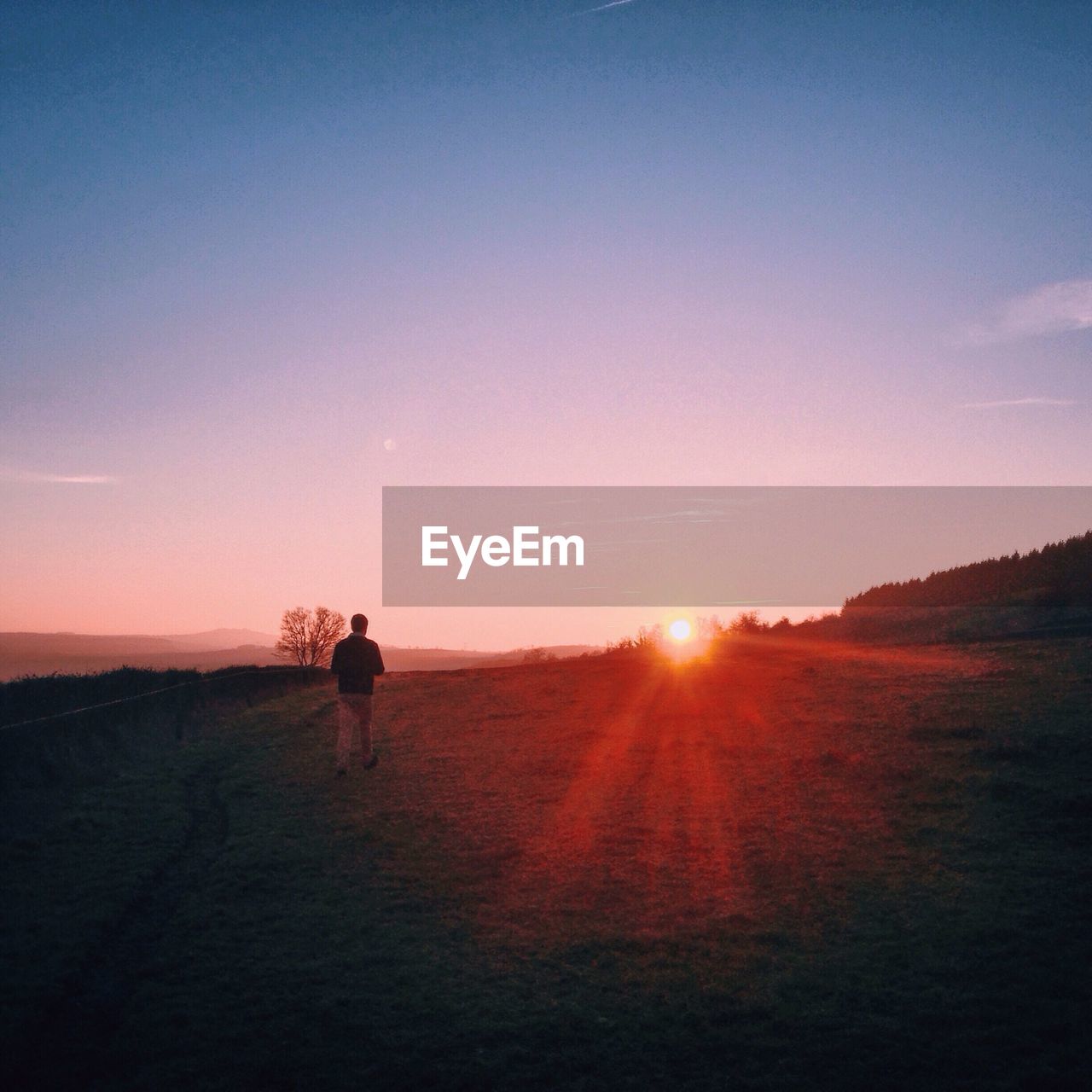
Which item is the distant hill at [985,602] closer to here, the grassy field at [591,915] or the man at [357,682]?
the grassy field at [591,915]

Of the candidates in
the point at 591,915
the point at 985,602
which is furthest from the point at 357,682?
the point at 985,602

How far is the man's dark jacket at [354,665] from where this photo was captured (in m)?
13.2

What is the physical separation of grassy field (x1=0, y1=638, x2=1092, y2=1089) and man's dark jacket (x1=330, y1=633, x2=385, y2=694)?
4.20 feet

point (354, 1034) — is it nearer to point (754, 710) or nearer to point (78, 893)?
point (78, 893)

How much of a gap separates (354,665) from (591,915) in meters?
7.07

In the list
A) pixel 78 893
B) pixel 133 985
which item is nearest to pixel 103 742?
pixel 78 893

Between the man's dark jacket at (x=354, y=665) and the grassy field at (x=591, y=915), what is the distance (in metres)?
1.28

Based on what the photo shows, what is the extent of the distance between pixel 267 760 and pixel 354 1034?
910cm

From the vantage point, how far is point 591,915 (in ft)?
22.9

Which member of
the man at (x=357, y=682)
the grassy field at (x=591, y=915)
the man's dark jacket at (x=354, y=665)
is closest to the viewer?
the grassy field at (x=591, y=915)

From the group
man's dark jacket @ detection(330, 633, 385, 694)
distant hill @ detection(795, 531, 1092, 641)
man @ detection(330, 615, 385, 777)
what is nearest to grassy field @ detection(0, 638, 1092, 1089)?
man @ detection(330, 615, 385, 777)

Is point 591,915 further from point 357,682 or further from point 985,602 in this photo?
point 985,602

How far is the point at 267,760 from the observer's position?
13758mm

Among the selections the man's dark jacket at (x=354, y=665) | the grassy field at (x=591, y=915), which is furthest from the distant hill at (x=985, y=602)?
the man's dark jacket at (x=354, y=665)
